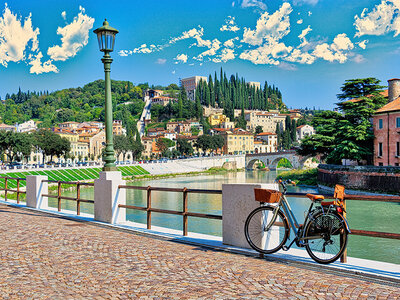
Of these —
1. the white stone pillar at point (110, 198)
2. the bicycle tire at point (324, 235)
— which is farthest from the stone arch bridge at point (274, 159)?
the bicycle tire at point (324, 235)

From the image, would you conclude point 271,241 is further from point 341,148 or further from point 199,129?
point 199,129

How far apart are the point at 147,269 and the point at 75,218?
5.93 metres

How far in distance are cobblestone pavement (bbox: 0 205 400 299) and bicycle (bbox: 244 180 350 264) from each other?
0.37m

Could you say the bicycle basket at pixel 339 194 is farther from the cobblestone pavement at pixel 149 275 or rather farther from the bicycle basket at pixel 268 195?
the cobblestone pavement at pixel 149 275

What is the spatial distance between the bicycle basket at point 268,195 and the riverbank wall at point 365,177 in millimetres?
33283

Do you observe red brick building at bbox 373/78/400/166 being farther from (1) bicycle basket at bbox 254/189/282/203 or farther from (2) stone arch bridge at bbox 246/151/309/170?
(2) stone arch bridge at bbox 246/151/309/170

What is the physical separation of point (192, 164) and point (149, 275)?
297 feet

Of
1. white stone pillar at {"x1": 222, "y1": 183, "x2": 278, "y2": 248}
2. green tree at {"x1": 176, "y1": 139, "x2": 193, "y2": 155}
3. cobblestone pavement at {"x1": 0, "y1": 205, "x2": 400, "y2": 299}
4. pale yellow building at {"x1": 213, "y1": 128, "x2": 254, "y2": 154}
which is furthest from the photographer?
pale yellow building at {"x1": 213, "y1": 128, "x2": 254, "y2": 154}

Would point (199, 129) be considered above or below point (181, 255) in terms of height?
above

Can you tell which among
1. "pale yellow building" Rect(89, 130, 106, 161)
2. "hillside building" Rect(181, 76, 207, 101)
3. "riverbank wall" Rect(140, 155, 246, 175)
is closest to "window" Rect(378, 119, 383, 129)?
"riverbank wall" Rect(140, 155, 246, 175)

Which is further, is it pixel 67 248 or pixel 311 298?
pixel 67 248

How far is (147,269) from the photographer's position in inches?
219

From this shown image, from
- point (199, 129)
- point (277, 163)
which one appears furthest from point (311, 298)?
point (199, 129)

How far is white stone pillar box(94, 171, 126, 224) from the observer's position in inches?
391
